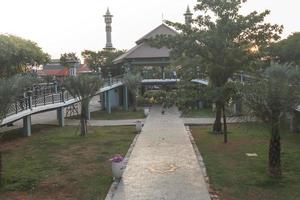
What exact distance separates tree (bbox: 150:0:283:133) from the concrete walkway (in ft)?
12.8

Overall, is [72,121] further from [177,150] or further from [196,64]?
[177,150]

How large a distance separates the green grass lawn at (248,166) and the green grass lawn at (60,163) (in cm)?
363

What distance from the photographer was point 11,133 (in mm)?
28422

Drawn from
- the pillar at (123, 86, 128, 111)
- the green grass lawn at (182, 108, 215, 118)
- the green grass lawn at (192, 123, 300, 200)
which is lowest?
the green grass lawn at (192, 123, 300, 200)

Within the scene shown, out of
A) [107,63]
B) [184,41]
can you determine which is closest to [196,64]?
[184,41]

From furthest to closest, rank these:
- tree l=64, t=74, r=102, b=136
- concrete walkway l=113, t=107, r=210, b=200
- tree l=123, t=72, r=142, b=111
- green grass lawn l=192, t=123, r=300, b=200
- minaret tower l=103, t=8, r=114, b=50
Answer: minaret tower l=103, t=8, r=114, b=50 < tree l=123, t=72, r=142, b=111 < tree l=64, t=74, r=102, b=136 < green grass lawn l=192, t=123, r=300, b=200 < concrete walkway l=113, t=107, r=210, b=200

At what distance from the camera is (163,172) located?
630 inches

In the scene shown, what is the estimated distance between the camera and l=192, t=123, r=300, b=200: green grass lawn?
13289 millimetres

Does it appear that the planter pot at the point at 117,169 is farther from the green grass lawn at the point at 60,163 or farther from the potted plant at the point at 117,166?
the green grass lawn at the point at 60,163

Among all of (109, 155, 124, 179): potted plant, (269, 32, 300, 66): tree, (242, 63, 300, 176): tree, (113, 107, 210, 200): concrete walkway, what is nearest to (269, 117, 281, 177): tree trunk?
(242, 63, 300, 176): tree

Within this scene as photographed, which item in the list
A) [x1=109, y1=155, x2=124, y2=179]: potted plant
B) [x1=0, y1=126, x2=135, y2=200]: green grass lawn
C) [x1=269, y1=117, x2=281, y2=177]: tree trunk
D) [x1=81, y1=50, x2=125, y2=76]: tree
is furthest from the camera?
[x1=81, y1=50, x2=125, y2=76]: tree

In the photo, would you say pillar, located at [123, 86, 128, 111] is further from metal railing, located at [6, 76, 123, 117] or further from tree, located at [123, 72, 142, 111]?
metal railing, located at [6, 76, 123, 117]

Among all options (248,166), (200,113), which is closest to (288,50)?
(200,113)

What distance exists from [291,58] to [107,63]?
3362 cm
